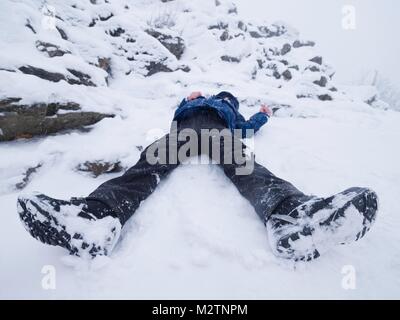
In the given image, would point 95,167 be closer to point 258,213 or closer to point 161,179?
point 161,179

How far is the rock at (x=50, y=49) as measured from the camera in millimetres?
3863

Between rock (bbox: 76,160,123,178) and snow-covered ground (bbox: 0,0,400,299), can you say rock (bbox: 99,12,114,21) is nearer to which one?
snow-covered ground (bbox: 0,0,400,299)

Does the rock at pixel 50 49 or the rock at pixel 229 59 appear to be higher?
the rock at pixel 50 49

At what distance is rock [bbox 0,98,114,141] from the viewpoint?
2.49m

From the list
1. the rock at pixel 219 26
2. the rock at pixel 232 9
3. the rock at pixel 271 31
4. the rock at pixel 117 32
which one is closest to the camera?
the rock at pixel 117 32

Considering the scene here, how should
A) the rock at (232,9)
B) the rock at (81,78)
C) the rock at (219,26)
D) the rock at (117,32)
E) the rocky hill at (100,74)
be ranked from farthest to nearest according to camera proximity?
1. the rock at (232,9)
2. the rock at (219,26)
3. the rock at (117,32)
4. the rock at (81,78)
5. the rocky hill at (100,74)

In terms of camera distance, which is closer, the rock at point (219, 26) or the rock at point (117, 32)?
the rock at point (117, 32)

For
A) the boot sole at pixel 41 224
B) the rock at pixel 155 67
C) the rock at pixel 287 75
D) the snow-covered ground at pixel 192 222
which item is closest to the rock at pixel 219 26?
the rock at pixel 287 75

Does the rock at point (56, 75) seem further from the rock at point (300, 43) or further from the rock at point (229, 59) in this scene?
the rock at point (300, 43)

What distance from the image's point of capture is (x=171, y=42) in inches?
329

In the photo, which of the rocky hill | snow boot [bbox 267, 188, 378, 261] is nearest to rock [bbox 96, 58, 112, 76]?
the rocky hill

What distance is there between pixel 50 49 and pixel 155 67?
3.17 meters

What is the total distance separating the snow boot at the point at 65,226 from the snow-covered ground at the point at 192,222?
85 mm
